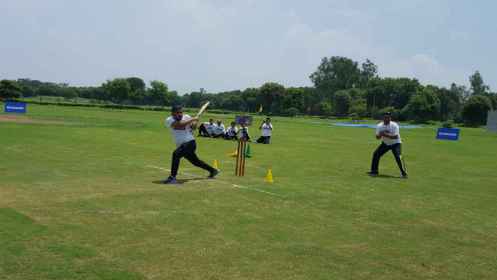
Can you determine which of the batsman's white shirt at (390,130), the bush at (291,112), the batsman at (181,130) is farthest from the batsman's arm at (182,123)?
the bush at (291,112)

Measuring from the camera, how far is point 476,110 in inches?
3836

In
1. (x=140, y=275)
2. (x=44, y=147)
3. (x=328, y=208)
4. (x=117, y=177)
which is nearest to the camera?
(x=140, y=275)

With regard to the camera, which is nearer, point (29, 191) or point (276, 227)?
point (276, 227)

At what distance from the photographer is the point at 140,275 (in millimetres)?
5652

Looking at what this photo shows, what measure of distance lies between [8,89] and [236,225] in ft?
402

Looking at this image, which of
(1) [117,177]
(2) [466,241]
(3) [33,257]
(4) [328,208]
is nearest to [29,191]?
(1) [117,177]

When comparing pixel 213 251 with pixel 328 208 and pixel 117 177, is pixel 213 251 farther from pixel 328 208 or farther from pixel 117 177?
pixel 117 177

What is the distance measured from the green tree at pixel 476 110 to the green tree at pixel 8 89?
9875cm

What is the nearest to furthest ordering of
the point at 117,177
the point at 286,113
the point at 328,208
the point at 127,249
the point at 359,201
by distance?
the point at 127,249
the point at 328,208
the point at 359,201
the point at 117,177
the point at 286,113

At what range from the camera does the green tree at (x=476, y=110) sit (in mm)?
96250

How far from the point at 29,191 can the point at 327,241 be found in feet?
20.6

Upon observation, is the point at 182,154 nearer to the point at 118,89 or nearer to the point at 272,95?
the point at 272,95

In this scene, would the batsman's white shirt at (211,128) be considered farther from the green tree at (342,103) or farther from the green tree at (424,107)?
the green tree at (342,103)

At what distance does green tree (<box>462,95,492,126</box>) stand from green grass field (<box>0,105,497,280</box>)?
89.4 m
